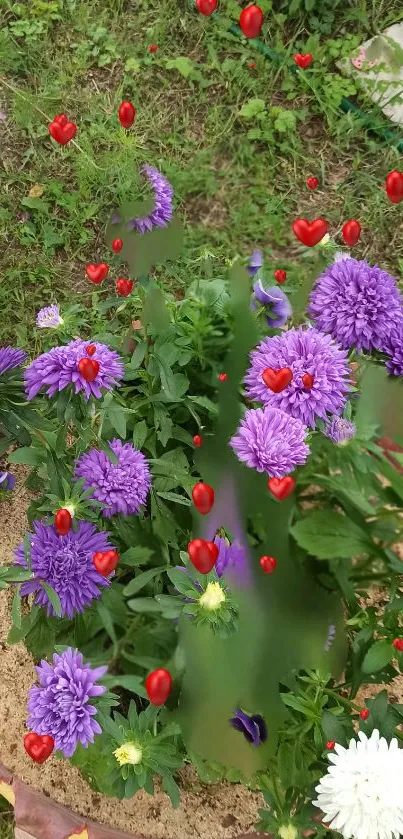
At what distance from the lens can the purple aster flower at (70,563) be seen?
0.84 m

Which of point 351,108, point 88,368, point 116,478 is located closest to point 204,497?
point 88,368

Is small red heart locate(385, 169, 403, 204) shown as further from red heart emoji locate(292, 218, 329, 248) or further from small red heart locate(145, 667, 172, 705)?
small red heart locate(145, 667, 172, 705)

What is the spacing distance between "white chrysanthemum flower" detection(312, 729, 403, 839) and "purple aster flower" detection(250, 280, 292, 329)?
554mm

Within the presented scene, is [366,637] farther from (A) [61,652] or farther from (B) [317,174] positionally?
(B) [317,174]

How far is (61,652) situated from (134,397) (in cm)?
43

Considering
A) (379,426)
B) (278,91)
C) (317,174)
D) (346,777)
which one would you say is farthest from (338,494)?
(278,91)

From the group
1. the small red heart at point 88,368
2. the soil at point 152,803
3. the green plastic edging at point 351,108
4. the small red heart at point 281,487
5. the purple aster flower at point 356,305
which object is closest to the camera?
the small red heart at point 281,487

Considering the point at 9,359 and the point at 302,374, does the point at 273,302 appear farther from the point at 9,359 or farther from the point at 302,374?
the point at 9,359

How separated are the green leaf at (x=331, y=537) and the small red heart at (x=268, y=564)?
29 millimetres

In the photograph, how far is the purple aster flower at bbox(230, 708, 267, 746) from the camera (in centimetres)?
71

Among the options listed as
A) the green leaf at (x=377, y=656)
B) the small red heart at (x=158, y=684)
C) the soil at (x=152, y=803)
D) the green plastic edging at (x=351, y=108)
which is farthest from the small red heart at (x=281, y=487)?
the green plastic edging at (x=351, y=108)

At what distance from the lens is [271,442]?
2.24 ft

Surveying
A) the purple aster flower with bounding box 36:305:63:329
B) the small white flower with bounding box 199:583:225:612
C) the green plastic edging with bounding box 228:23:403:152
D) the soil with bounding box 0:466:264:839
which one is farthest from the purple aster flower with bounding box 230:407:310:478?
the green plastic edging with bounding box 228:23:403:152

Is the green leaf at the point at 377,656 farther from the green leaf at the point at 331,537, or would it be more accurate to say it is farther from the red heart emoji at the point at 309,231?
the red heart emoji at the point at 309,231
